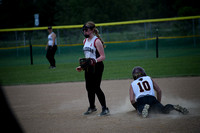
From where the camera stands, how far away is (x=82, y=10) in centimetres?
3694

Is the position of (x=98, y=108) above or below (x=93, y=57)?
below

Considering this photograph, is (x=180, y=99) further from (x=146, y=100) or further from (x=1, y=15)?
(x=1, y=15)

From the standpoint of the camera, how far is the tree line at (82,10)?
1459 inches

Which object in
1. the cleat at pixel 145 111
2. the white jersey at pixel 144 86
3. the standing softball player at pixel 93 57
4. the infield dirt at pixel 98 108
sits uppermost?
the standing softball player at pixel 93 57

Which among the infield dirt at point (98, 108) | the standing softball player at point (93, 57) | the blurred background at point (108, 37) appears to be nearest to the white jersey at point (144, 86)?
the infield dirt at point (98, 108)

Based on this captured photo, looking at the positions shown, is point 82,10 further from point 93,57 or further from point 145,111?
point 145,111

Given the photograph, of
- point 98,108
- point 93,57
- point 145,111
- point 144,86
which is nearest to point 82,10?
point 98,108

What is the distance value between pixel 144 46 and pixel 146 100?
68.7ft

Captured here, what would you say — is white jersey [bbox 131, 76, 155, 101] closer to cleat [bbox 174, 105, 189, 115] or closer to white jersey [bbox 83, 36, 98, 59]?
cleat [bbox 174, 105, 189, 115]

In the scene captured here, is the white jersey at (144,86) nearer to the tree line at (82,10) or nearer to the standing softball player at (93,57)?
the standing softball player at (93,57)

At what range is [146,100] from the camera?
5.34m

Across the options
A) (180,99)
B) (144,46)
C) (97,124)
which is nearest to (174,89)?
(180,99)

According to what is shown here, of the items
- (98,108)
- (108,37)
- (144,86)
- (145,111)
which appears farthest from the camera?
(108,37)

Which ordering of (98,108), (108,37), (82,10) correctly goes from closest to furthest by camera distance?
(98,108) → (108,37) → (82,10)
